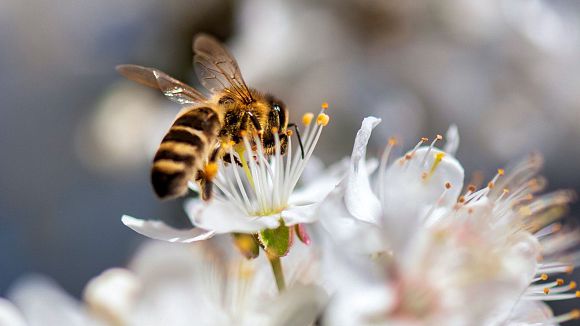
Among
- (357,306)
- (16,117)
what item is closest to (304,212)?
(357,306)

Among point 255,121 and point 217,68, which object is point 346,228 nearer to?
point 255,121

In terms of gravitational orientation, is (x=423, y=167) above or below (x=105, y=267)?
above

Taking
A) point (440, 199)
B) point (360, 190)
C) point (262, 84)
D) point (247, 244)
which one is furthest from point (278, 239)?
point (262, 84)

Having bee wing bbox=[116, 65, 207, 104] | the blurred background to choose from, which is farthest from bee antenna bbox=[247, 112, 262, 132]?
the blurred background

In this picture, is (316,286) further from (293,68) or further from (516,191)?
(293,68)

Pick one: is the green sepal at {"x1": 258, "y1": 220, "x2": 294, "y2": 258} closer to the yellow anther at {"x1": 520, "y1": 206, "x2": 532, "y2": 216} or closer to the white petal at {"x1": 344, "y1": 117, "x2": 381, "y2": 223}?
the white petal at {"x1": 344, "y1": 117, "x2": 381, "y2": 223}

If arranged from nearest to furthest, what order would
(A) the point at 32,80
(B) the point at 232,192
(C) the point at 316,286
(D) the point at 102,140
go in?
1. (C) the point at 316,286
2. (B) the point at 232,192
3. (D) the point at 102,140
4. (A) the point at 32,80

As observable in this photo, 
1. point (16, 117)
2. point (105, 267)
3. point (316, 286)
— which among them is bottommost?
point (105, 267)
